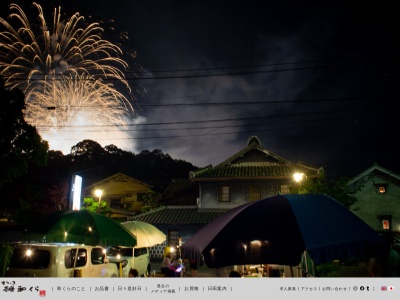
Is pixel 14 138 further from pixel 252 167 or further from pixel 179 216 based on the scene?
pixel 252 167

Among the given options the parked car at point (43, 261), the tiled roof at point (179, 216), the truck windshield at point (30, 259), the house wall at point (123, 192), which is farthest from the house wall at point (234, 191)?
the truck windshield at point (30, 259)

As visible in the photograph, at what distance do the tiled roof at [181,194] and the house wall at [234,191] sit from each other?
6.30 feet

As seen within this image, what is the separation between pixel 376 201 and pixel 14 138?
27.1 meters

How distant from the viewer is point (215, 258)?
4.01m

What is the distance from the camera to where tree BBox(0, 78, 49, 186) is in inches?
354

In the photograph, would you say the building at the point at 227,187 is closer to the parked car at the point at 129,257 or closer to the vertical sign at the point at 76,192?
the vertical sign at the point at 76,192

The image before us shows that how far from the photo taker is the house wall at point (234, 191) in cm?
2405

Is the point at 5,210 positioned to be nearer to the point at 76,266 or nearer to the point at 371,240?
the point at 76,266

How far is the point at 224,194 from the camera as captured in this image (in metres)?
24.9

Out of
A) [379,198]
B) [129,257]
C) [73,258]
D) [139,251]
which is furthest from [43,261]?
[379,198]

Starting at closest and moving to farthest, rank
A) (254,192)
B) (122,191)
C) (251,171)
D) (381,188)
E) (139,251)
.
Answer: (139,251) < (254,192) < (251,171) < (381,188) < (122,191)

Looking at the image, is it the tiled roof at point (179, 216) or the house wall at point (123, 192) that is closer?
the tiled roof at point (179, 216)
